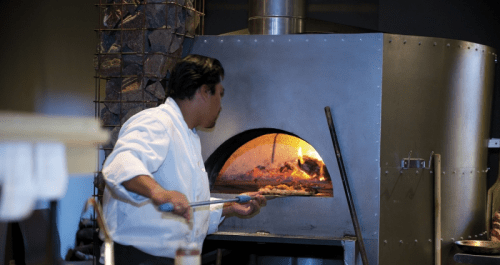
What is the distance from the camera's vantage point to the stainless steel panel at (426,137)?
2971mm

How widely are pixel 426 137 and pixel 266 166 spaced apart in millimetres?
910

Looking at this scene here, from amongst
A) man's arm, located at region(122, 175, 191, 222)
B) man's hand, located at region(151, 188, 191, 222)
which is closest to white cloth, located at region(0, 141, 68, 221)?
man's arm, located at region(122, 175, 191, 222)

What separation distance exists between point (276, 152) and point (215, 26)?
65.2 inches

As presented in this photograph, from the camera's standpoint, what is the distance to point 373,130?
2.94 meters

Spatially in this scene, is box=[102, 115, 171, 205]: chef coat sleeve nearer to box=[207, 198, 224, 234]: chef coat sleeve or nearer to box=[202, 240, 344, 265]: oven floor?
box=[207, 198, 224, 234]: chef coat sleeve

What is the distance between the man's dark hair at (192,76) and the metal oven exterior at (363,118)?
40.7 inches

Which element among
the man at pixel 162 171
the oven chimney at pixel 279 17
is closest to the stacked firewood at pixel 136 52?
the oven chimney at pixel 279 17

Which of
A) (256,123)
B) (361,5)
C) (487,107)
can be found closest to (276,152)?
(256,123)

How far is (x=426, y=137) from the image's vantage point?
3.08 meters

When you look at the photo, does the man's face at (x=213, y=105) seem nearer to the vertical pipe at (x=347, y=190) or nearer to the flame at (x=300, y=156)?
the vertical pipe at (x=347, y=190)

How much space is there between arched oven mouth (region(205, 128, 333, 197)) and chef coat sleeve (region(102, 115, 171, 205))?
1.26 meters

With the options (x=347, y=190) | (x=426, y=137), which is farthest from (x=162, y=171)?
(x=426, y=137)

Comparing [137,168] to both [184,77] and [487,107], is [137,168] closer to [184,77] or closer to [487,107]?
[184,77]

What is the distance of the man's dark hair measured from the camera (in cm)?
203
